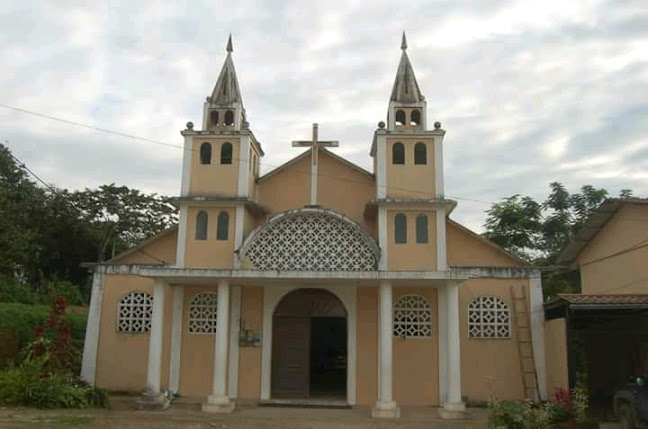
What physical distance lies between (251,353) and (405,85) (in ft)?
26.5

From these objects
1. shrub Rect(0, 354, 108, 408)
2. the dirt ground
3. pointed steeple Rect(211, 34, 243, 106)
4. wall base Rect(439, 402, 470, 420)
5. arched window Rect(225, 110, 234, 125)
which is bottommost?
the dirt ground

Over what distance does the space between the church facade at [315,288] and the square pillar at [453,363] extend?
0.05 meters

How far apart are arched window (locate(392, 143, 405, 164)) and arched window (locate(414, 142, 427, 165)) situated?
0.33 metres

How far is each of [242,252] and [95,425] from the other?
5.10 metres

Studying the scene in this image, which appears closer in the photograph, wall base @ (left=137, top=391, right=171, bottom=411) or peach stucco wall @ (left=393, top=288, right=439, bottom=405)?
wall base @ (left=137, top=391, right=171, bottom=411)

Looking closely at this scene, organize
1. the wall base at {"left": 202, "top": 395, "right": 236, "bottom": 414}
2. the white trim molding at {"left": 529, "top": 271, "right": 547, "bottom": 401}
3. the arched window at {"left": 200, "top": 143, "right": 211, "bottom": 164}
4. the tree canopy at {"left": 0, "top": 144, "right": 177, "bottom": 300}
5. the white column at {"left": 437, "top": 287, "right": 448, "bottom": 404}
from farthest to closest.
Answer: the tree canopy at {"left": 0, "top": 144, "right": 177, "bottom": 300} → the arched window at {"left": 200, "top": 143, "right": 211, "bottom": 164} → the white trim molding at {"left": 529, "top": 271, "right": 547, "bottom": 401} → the white column at {"left": 437, "top": 287, "right": 448, "bottom": 404} → the wall base at {"left": 202, "top": 395, "right": 236, "bottom": 414}

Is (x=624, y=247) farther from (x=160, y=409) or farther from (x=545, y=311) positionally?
(x=160, y=409)

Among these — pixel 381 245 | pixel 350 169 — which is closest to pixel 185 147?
pixel 350 169

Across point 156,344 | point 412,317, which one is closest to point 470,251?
point 412,317

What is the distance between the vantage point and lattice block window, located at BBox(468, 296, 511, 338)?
1614cm

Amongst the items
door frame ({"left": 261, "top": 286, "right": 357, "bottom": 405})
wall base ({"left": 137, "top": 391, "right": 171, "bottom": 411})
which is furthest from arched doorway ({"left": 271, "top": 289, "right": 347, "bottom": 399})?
wall base ({"left": 137, "top": 391, "right": 171, "bottom": 411})

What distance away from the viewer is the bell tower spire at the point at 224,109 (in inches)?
650

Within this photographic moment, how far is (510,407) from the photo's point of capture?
1104cm

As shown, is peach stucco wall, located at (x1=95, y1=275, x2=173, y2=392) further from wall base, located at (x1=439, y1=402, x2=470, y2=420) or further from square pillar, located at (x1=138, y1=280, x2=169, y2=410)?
wall base, located at (x1=439, y1=402, x2=470, y2=420)
